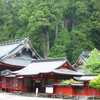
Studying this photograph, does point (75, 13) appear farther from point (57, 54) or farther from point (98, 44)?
point (57, 54)

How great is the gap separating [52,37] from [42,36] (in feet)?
17.9

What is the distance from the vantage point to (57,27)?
2466 inches

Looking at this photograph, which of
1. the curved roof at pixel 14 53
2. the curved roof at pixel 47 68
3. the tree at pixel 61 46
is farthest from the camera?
the tree at pixel 61 46

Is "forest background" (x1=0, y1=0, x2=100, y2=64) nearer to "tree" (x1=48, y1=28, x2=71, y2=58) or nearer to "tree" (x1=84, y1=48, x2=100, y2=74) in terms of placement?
"tree" (x1=48, y1=28, x2=71, y2=58)

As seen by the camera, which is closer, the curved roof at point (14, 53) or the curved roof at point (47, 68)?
the curved roof at point (47, 68)

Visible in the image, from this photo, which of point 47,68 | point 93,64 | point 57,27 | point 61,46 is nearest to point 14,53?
point 47,68

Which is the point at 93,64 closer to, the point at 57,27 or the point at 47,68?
the point at 47,68

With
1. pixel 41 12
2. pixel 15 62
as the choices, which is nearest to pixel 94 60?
pixel 15 62

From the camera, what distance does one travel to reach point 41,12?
56.8m

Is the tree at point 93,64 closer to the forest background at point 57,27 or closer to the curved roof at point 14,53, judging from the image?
the curved roof at point 14,53

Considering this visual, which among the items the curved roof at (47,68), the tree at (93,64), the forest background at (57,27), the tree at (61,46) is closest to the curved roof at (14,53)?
the curved roof at (47,68)

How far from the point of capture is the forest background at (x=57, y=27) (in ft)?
183

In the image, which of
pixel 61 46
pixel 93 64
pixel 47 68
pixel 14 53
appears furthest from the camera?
pixel 61 46

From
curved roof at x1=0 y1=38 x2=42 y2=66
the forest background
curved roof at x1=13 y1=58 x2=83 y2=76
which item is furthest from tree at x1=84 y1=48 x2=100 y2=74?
the forest background
